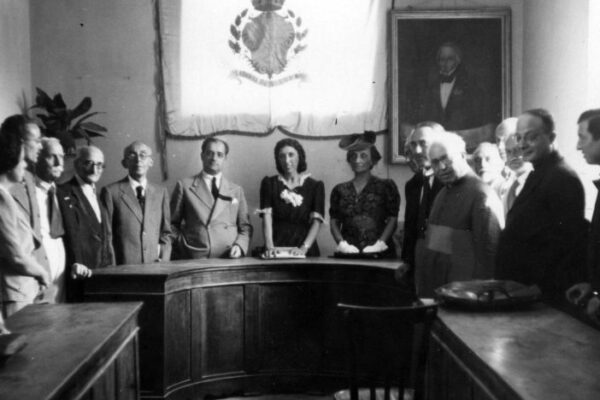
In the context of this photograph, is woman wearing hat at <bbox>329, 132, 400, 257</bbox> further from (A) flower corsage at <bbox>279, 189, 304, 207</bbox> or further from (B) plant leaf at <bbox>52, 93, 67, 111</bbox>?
(B) plant leaf at <bbox>52, 93, 67, 111</bbox>

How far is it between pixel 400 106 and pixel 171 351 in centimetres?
347

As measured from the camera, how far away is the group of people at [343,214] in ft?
12.0

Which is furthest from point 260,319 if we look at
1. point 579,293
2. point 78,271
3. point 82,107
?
point 579,293

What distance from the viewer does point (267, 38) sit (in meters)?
7.32

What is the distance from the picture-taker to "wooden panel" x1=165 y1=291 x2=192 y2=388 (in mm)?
5020

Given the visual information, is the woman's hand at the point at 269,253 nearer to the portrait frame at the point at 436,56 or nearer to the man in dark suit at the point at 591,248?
the portrait frame at the point at 436,56

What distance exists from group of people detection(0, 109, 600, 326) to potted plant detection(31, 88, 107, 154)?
117 cm

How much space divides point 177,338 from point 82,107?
262cm

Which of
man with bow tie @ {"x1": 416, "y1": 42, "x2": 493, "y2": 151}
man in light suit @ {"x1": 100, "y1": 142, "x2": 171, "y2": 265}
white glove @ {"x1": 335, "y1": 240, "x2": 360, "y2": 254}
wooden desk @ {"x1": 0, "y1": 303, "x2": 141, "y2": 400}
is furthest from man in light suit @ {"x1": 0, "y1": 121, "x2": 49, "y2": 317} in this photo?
man with bow tie @ {"x1": 416, "y1": 42, "x2": 493, "y2": 151}

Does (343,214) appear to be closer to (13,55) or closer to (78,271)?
(78,271)

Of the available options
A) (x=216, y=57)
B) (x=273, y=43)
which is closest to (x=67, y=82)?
(x=216, y=57)

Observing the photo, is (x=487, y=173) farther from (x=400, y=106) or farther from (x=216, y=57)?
(x=216, y=57)

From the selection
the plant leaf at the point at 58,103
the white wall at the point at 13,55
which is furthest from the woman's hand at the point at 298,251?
the white wall at the point at 13,55

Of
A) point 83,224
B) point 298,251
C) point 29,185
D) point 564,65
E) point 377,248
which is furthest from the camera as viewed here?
point 564,65
